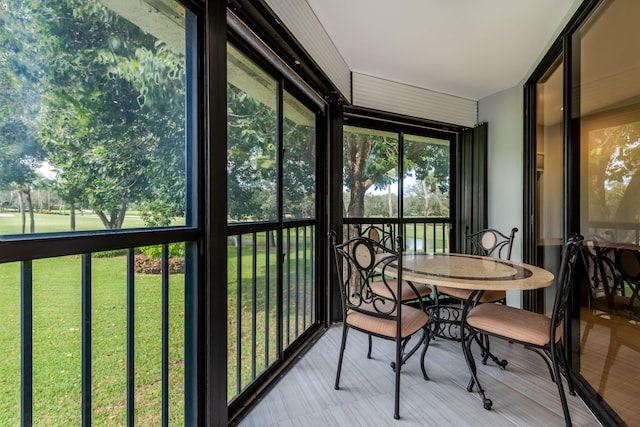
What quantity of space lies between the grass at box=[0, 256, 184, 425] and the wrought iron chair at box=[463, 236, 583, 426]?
169 centimetres

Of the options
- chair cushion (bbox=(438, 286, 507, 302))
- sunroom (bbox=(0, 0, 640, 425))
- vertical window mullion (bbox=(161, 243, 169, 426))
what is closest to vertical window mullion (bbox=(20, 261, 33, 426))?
sunroom (bbox=(0, 0, 640, 425))

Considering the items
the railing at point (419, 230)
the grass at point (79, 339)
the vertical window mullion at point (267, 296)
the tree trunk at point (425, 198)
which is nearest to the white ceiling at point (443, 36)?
the tree trunk at point (425, 198)

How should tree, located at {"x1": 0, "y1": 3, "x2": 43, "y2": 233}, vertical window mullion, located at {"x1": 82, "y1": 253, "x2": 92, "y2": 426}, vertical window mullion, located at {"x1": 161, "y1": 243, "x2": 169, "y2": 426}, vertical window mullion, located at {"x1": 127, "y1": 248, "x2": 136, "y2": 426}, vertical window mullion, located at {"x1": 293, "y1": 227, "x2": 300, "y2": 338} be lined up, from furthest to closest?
1. vertical window mullion, located at {"x1": 293, "y1": 227, "x2": 300, "y2": 338}
2. vertical window mullion, located at {"x1": 161, "y1": 243, "x2": 169, "y2": 426}
3. vertical window mullion, located at {"x1": 127, "y1": 248, "x2": 136, "y2": 426}
4. vertical window mullion, located at {"x1": 82, "y1": 253, "x2": 92, "y2": 426}
5. tree, located at {"x1": 0, "y1": 3, "x2": 43, "y2": 233}

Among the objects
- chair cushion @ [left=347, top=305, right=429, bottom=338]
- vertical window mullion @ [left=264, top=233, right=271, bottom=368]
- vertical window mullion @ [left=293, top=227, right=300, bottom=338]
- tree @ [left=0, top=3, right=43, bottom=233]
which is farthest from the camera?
vertical window mullion @ [left=293, top=227, right=300, bottom=338]

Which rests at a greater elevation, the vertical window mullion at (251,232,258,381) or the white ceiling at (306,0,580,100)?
the white ceiling at (306,0,580,100)

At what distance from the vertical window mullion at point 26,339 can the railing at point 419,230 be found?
260cm

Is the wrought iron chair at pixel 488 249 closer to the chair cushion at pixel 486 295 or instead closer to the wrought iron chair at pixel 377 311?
the chair cushion at pixel 486 295

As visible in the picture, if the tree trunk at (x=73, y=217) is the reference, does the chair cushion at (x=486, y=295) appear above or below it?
below

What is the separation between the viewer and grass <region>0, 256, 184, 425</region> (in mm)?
824

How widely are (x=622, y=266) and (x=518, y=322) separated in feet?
1.96

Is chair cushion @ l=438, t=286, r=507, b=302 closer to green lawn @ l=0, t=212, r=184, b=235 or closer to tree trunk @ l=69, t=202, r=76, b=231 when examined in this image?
green lawn @ l=0, t=212, r=184, b=235

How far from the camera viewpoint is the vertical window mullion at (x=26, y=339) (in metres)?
0.83

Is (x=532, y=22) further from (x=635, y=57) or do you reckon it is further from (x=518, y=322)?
(x=518, y=322)

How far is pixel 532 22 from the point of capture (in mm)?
2090
